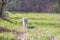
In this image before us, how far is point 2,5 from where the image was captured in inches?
675

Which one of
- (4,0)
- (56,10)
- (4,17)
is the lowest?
(56,10)

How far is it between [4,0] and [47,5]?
2271 centimetres

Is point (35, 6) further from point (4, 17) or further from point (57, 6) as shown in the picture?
point (4, 17)

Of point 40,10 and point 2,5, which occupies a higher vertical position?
point 2,5

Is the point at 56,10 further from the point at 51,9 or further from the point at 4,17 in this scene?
the point at 4,17

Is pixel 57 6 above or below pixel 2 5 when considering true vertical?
below

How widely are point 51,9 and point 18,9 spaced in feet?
19.9

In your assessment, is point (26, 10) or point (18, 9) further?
point (26, 10)

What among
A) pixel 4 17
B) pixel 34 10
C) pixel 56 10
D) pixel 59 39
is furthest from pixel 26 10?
pixel 59 39

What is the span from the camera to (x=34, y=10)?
3822 centimetres

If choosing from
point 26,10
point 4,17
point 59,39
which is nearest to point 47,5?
point 26,10

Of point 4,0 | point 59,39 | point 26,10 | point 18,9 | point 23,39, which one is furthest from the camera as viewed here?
point 26,10

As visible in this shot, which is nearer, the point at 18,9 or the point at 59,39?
the point at 59,39

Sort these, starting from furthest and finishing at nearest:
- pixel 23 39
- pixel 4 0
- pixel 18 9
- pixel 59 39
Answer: pixel 18 9, pixel 4 0, pixel 59 39, pixel 23 39
